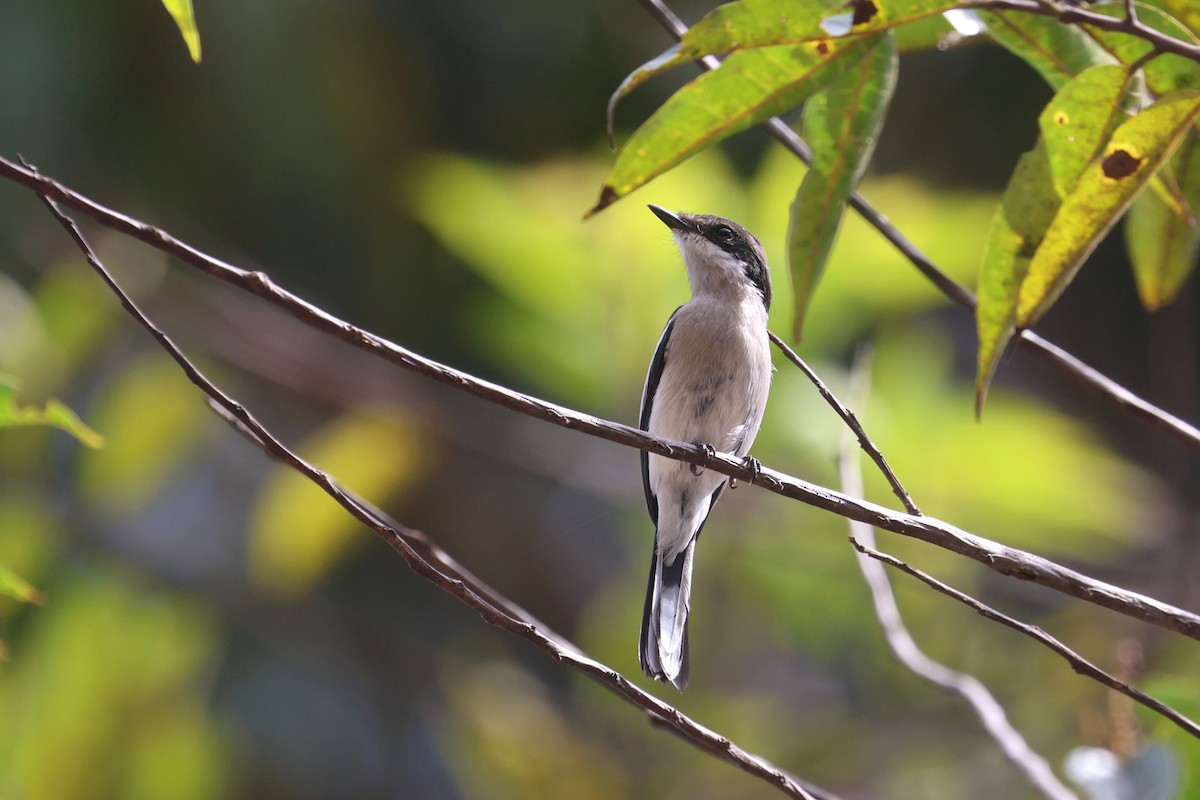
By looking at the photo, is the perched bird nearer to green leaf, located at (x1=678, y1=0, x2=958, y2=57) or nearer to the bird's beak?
the bird's beak

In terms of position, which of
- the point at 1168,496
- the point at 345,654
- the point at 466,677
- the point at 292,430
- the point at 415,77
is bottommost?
the point at 345,654

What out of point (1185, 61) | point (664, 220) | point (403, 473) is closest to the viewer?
point (1185, 61)

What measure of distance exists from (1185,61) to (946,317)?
5792mm

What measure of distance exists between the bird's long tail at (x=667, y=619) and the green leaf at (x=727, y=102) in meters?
1.45

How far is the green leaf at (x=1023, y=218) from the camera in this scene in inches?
77.7

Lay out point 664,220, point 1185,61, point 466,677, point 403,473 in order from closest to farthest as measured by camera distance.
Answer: point 1185,61, point 664,220, point 403,473, point 466,677

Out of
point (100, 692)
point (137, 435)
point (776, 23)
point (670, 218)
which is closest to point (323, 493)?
point (137, 435)

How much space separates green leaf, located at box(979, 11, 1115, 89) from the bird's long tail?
1690mm

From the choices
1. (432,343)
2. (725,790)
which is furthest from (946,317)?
(725,790)

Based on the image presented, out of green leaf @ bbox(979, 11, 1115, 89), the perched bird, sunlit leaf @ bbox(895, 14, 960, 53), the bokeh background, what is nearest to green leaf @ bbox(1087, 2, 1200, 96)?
green leaf @ bbox(979, 11, 1115, 89)

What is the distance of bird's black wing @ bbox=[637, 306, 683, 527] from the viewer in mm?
4012

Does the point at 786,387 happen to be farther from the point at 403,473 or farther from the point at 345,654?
the point at 345,654

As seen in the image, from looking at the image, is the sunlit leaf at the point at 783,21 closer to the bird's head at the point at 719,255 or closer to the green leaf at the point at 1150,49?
the green leaf at the point at 1150,49

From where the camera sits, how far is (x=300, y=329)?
584 cm
